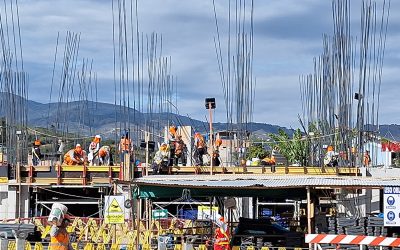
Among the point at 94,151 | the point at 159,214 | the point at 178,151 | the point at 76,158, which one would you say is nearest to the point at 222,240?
the point at 159,214

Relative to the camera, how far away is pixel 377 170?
3828 cm

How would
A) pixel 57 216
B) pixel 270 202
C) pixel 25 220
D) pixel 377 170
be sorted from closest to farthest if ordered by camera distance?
pixel 57 216
pixel 25 220
pixel 377 170
pixel 270 202

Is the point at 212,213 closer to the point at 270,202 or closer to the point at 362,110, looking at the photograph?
the point at 362,110

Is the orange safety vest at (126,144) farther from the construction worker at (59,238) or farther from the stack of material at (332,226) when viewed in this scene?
the construction worker at (59,238)

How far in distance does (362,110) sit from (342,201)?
12.5 feet

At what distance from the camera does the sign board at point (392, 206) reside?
67.8 ft

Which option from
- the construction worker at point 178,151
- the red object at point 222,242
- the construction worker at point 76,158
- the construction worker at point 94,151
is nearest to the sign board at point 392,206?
the red object at point 222,242

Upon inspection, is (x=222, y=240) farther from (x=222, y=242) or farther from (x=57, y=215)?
(x=57, y=215)

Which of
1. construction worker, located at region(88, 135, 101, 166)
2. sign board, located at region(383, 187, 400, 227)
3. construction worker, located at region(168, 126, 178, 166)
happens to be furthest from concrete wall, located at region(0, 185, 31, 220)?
sign board, located at region(383, 187, 400, 227)

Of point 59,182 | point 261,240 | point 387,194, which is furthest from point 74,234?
point 387,194

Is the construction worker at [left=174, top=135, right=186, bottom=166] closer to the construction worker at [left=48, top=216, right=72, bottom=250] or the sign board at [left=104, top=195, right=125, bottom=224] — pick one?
the sign board at [left=104, top=195, right=125, bottom=224]

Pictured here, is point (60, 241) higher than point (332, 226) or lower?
higher

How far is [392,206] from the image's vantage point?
20.8 m

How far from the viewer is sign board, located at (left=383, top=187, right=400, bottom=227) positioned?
813 inches
